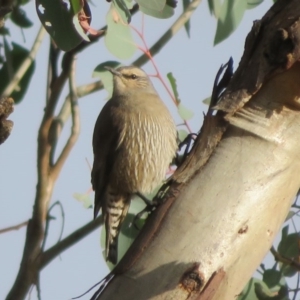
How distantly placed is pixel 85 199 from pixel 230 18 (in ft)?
3.10

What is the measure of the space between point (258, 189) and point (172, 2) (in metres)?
0.92

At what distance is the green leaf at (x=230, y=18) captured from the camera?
2.87 m

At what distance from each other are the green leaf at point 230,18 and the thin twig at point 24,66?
0.72m

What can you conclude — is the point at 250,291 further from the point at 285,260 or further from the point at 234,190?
the point at 234,190

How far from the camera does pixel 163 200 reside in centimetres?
196


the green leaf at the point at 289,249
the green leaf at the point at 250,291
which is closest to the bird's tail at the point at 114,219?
the green leaf at the point at 250,291

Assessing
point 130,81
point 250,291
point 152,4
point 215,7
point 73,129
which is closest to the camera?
point 152,4

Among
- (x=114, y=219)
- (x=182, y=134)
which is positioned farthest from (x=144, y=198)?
(x=182, y=134)

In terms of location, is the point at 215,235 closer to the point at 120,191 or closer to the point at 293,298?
the point at 293,298

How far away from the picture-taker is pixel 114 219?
10.8ft

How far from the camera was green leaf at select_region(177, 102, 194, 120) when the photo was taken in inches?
119

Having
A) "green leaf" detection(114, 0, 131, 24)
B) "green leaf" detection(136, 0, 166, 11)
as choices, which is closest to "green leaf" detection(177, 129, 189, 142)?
"green leaf" detection(114, 0, 131, 24)

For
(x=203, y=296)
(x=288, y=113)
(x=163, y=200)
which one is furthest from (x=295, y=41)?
(x=203, y=296)

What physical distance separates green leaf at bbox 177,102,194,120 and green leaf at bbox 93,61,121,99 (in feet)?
0.96
